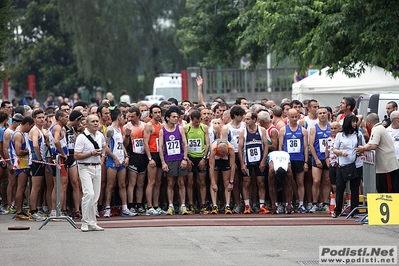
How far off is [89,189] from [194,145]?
3.79 m

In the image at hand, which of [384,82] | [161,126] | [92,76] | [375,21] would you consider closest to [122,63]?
[92,76]

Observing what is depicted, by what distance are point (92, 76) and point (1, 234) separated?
46.6 m

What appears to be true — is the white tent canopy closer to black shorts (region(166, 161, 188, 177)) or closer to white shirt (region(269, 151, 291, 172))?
white shirt (region(269, 151, 291, 172))

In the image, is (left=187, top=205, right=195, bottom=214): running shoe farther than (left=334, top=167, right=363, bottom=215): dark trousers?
Yes

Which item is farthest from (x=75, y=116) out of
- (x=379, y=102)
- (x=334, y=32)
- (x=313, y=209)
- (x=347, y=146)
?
(x=334, y=32)

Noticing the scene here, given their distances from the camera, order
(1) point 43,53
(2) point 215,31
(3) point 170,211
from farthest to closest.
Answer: (1) point 43,53, (2) point 215,31, (3) point 170,211

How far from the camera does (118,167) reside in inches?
759

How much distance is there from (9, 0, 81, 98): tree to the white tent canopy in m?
35.0

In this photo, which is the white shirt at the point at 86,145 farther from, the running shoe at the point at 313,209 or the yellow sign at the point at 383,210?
the running shoe at the point at 313,209

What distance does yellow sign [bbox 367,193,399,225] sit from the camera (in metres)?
16.7

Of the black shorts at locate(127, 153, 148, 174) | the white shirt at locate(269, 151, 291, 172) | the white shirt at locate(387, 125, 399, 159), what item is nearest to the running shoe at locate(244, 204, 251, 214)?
the white shirt at locate(269, 151, 291, 172)

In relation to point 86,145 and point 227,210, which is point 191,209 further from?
point 86,145

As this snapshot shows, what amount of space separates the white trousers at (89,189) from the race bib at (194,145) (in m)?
3.43

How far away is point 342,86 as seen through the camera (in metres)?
30.8
